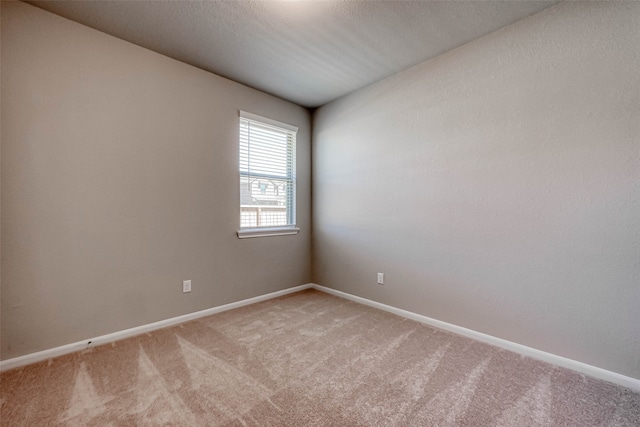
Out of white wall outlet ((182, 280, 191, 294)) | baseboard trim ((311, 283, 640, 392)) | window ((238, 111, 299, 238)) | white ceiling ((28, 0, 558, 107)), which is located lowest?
baseboard trim ((311, 283, 640, 392))

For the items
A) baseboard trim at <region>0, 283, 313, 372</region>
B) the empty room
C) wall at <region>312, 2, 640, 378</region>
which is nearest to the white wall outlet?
the empty room

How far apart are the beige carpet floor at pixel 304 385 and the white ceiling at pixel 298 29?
245 centimetres

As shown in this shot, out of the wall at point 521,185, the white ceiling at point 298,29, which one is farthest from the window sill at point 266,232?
the white ceiling at point 298,29

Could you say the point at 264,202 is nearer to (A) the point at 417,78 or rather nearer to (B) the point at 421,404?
(A) the point at 417,78

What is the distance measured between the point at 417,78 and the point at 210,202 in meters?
2.37

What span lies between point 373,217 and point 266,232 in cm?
126

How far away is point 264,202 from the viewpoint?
3.32 meters

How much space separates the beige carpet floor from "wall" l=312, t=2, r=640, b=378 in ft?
1.19

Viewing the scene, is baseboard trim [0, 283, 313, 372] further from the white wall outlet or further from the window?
the window

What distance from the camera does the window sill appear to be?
3.09m

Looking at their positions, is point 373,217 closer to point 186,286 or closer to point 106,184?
point 186,286

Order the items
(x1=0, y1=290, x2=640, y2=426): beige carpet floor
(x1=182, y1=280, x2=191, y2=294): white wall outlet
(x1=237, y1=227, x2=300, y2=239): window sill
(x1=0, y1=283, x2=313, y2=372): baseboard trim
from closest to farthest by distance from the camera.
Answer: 1. (x1=0, y1=290, x2=640, y2=426): beige carpet floor
2. (x1=0, y1=283, x2=313, y2=372): baseboard trim
3. (x1=182, y1=280, x2=191, y2=294): white wall outlet
4. (x1=237, y1=227, x2=300, y2=239): window sill

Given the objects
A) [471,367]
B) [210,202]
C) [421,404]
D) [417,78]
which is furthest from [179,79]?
[471,367]

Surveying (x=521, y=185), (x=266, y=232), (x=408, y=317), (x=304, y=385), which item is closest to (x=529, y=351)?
→ (x=408, y=317)
